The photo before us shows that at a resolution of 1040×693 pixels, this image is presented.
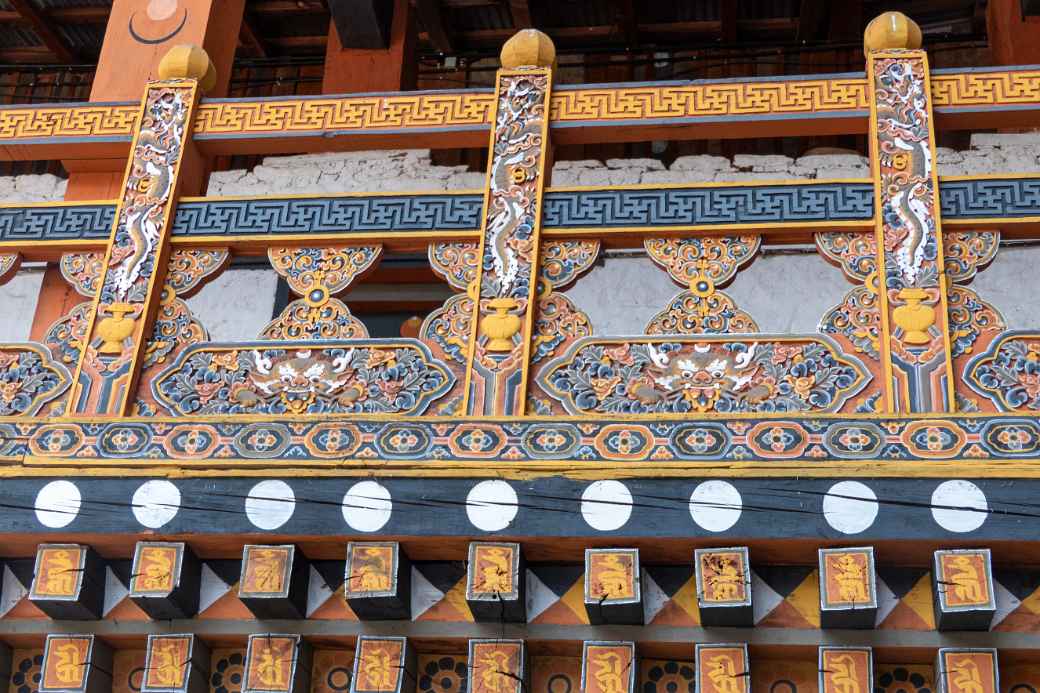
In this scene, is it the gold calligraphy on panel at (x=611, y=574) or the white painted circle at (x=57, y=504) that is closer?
the gold calligraphy on panel at (x=611, y=574)

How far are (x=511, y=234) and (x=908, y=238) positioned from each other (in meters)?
1.52

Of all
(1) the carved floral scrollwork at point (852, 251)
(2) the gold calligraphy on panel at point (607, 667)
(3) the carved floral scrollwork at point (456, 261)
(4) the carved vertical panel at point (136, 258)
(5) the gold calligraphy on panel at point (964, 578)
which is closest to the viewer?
(5) the gold calligraphy on panel at point (964, 578)

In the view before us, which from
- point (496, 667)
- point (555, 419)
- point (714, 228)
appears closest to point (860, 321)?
point (714, 228)

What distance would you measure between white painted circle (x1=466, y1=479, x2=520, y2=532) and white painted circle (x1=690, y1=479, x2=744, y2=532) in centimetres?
61

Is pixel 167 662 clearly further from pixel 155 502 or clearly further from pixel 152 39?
pixel 152 39

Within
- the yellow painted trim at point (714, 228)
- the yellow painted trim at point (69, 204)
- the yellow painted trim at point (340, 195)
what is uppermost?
the yellow painted trim at point (340, 195)

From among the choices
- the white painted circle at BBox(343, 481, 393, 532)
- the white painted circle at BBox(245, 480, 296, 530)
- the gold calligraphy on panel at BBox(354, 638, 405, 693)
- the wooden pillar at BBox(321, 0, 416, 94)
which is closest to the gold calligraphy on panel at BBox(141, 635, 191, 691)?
the white painted circle at BBox(245, 480, 296, 530)

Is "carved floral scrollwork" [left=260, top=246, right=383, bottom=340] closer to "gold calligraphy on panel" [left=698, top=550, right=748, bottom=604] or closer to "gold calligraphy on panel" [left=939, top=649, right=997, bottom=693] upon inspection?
"gold calligraphy on panel" [left=698, top=550, right=748, bottom=604]

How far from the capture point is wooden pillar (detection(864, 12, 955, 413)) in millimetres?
5453

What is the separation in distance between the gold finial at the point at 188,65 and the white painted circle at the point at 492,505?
2552mm

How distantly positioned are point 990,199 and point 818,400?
1.13m

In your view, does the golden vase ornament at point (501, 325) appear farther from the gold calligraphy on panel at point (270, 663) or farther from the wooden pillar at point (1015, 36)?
the wooden pillar at point (1015, 36)

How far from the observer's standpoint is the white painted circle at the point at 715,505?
16.9ft

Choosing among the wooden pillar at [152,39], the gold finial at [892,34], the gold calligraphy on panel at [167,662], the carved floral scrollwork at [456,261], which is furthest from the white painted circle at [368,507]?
the gold finial at [892,34]
